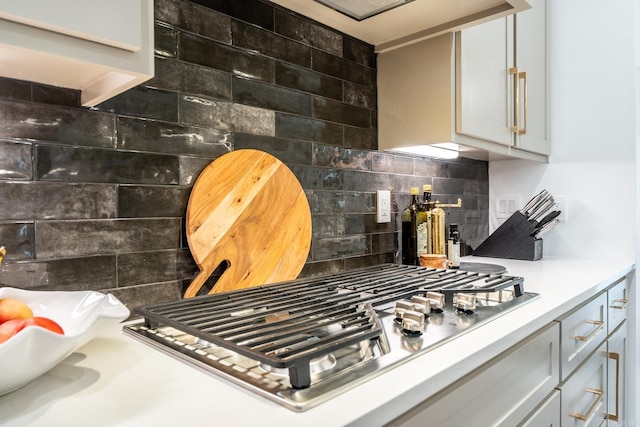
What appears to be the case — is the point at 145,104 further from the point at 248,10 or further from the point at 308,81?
the point at 308,81

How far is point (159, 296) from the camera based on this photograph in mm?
1037

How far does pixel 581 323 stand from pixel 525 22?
1.31m

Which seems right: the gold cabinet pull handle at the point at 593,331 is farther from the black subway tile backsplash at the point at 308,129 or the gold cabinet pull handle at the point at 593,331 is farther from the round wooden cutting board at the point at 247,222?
the black subway tile backsplash at the point at 308,129

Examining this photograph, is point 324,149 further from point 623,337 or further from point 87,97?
point 623,337

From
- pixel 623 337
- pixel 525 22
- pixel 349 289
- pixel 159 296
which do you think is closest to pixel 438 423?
pixel 349 289

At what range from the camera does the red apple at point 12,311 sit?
0.63 meters

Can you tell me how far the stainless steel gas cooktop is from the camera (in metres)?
0.60

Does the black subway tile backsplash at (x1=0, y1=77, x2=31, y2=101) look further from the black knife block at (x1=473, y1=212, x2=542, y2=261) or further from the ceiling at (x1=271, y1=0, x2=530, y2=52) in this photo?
the black knife block at (x1=473, y1=212, x2=542, y2=261)

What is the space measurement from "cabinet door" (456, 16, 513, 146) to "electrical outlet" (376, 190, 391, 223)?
1.21 ft

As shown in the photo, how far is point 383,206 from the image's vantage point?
1.68m

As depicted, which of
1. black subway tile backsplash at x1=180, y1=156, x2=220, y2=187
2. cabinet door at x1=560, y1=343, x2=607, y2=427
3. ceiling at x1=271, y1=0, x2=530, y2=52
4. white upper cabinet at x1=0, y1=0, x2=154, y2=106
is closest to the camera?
white upper cabinet at x1=0, y1=0, x2=154, y2=106

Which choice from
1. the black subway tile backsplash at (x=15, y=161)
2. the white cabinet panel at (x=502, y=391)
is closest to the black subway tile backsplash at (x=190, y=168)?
the black subway tile backsplash at (x=15, y=161)

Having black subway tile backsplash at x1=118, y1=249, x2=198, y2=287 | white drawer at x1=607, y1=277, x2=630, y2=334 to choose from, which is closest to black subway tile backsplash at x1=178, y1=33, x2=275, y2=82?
black subway tile backsplash at x1=118, y1=249, x2=198, y2=287

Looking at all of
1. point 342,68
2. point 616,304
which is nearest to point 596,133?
point 616,304
